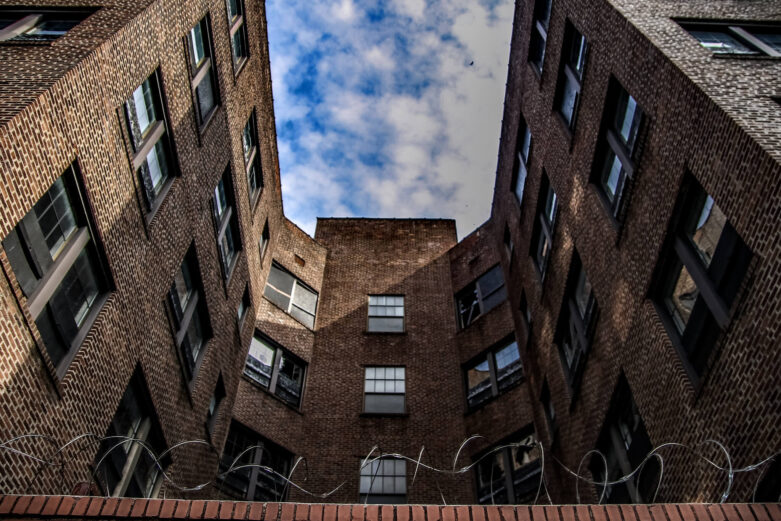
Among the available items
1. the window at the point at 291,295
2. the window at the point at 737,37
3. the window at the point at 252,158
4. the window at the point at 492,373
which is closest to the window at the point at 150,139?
the window at the point at 252,158

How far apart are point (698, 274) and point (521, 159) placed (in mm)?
11004

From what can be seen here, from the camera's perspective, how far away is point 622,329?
37.4 ft

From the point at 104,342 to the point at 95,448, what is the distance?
160cm

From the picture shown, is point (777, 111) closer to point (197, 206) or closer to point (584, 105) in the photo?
point (584, 105)

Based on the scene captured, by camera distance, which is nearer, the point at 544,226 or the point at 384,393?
the point at 544,226

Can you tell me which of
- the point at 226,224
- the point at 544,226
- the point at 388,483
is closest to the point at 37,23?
the point at 226,224

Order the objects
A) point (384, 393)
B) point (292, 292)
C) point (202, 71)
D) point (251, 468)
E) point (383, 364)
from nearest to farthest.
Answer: point (202, 71) < point (251, 468) < point (384, 393) < point (383, 364) < point (292, 292)

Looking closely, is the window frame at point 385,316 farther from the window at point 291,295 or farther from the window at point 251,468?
the window at point 251,468

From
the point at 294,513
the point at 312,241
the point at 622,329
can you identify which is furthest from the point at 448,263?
the point at 294,513

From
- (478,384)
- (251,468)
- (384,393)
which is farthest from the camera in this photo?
(384,393)

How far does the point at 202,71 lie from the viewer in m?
13.8

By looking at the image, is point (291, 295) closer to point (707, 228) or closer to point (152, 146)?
point (152, 146)

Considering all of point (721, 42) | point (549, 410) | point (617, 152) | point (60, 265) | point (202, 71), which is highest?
point (202, 71)

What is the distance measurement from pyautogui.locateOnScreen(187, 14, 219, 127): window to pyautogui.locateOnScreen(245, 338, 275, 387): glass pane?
8.63 meters
